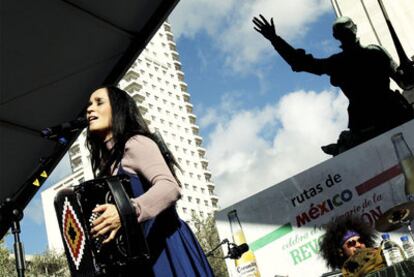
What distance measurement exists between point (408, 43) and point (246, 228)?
8.97 m

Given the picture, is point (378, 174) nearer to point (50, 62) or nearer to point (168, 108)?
point (50, 62)

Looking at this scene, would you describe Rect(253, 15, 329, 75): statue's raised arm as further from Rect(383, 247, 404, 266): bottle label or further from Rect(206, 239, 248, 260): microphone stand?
Rect(383, 247, 404, 266): bottle label

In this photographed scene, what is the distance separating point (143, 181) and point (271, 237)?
12.5 ft

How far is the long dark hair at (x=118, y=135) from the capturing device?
70.3 inches

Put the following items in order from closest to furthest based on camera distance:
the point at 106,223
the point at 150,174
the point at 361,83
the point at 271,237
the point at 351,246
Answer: the point at 106,223, the point at 150,174, the point at 351,246, the point at 271,237, the point at 361,83

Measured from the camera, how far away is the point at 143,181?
5.59ft

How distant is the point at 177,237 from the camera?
166 cm

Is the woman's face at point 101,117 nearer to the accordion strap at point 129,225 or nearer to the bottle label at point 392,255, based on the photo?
the accordion strap at point 129,225

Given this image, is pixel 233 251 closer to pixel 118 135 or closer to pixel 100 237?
pixel 118 135

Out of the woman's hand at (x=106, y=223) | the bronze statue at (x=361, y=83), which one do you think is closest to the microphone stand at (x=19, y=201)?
the woman's hand at (x=106, y=223)

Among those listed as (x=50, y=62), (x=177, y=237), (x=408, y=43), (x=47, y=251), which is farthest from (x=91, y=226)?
(x=47, y=251)

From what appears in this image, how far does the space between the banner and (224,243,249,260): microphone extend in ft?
0.25

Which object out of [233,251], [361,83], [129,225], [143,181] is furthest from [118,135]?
[361,83]

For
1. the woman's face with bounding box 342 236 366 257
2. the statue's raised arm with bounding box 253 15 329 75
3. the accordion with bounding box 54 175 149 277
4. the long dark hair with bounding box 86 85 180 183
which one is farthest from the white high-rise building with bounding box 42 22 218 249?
the accordion with bounding box 54 175 149 277
